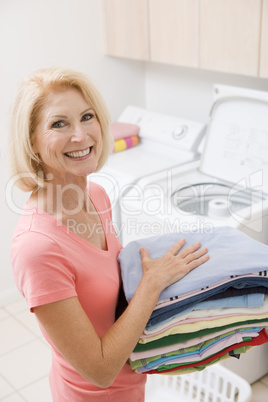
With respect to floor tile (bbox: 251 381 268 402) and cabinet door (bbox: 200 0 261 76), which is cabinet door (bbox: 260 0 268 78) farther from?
floor tile (bbox: 251 381 268 402)

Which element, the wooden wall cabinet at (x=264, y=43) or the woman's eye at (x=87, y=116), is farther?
the wooden wall cabinet at (x=264, y=43)

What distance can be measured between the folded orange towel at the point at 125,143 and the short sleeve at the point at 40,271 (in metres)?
1.76

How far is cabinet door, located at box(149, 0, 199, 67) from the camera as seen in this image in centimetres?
245

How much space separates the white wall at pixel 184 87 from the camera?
2.71 metres

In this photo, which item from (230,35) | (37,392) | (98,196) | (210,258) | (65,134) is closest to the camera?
(65,134)

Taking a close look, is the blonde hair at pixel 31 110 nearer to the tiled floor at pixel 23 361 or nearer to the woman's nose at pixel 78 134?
the woman's nose at pixel 78 134

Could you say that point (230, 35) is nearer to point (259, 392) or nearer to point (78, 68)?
point (78, 68)

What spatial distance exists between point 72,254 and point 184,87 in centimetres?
203

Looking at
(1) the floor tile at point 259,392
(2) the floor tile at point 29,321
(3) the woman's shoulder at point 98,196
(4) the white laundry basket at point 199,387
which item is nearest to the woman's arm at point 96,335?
(3) the woman's shoulder at point 98,196

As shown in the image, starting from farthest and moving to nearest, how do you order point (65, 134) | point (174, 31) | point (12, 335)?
1. point (12, 335)
2. point (174, 31)
3. point (65, 134)

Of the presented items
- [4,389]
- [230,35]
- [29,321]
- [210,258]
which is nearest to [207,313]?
[210,258]

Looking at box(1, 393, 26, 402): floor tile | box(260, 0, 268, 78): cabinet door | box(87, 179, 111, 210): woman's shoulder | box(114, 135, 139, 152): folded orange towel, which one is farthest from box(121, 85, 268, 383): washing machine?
box(1, 393, 26, 402): floor tile

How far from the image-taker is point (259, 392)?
7.46ft

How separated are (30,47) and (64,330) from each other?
2.07m
